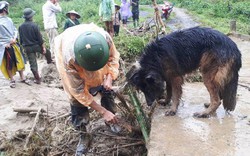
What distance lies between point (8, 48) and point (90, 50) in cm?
502

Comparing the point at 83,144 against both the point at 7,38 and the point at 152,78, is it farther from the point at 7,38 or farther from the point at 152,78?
the point at 7,38

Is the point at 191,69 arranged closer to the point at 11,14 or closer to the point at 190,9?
the point at 190,9

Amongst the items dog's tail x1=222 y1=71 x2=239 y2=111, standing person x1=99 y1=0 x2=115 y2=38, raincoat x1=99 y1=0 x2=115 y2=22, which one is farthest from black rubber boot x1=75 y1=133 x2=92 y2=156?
raincoat x1=99 y1=0 x2=115 y2=22

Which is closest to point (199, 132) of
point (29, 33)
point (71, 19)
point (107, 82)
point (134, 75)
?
point (134, 75)

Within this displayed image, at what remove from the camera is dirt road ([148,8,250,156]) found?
147 inches

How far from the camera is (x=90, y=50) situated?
10.3 ft

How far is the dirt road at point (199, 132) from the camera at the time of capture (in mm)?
3734

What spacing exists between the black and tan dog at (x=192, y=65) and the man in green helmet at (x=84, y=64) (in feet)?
2.60

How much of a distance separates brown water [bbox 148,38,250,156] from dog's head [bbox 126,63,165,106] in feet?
1.22

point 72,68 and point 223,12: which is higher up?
point 72,68

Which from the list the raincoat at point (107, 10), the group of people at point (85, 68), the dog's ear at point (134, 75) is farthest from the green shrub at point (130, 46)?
the group of people at point (85, 68)

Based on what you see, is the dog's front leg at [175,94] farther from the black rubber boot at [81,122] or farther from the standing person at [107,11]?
the standing person at [107,11]

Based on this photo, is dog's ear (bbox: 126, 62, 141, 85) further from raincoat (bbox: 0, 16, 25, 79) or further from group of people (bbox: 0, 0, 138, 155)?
raincoat (bbox: 0, 16, 25, 79)

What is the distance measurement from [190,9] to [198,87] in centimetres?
2196
